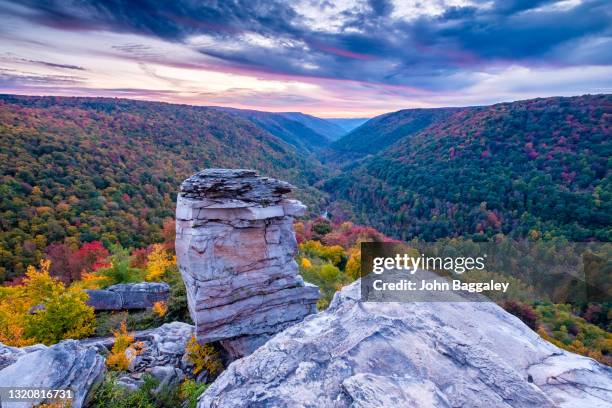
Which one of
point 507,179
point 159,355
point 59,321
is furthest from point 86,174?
point 507,179

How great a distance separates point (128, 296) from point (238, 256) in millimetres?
9246

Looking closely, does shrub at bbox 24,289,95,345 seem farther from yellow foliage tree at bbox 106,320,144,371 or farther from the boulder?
the boulder

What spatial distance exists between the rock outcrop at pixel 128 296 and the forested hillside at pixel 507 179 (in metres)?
60.2

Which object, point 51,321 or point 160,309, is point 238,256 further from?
point 51,321

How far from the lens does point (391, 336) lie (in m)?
6.92

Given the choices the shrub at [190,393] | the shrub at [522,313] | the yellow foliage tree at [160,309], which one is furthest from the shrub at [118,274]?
the shrub at [522,313]

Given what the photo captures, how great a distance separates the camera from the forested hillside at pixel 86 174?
3779cm

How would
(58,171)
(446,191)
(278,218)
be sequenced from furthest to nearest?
(446,191) < (58,171) < (278,218)

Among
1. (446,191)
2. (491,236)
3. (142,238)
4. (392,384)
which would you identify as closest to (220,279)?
(392,384)

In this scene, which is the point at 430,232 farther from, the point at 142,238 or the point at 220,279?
the point at 220,279

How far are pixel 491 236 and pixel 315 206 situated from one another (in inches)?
1926

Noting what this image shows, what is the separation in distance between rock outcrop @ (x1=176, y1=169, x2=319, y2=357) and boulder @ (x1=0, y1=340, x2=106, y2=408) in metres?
4.05

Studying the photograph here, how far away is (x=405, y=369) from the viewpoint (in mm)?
6098

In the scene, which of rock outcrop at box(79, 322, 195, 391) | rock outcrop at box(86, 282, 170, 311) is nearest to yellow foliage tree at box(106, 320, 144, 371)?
rock outcrop at box(79, 322, 195, 391)
